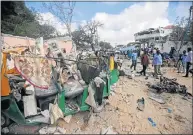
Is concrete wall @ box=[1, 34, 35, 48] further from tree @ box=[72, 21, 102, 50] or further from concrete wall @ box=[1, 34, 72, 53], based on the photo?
tree @ box=[72, 21, 102, 50]

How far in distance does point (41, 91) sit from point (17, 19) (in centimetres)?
1393

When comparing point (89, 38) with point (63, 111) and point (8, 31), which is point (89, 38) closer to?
point (8, 31)

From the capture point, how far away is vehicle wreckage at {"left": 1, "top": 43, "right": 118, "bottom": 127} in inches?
143

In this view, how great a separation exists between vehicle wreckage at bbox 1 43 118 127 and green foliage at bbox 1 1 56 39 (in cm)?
1000

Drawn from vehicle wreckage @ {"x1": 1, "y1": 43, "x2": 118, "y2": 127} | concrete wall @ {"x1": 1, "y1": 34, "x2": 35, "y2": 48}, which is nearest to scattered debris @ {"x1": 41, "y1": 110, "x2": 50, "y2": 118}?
vehicle wreckage @ {"x1": 1, "y1": 43, "x2": 118, "y2": 127}

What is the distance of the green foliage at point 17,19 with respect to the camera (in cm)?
1335

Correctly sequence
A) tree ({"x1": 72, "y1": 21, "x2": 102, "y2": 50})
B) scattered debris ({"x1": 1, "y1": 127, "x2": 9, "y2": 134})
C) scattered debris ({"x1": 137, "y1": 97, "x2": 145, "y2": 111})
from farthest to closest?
tree ({"x1": 72, "y1": 21, "x2": 102, "y2": 50}) → scattered debris ({"x1": 137, "y1": 97, "x2": 145, "y2": 111}) → scattered debris ({"x1": 1, "y1": 127, "x2": 9, "y2": 134})

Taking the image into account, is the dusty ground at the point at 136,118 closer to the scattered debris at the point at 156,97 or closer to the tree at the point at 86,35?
the scattered debris at the point at 156,97

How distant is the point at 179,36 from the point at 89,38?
16.0m

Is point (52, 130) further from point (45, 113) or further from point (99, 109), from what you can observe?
point (99, 109)

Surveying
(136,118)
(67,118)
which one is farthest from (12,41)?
(136,118)

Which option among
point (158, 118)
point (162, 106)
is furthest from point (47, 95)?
point (162, 106)

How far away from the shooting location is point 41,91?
4.07m

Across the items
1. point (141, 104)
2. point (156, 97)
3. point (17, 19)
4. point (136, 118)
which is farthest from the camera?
point (17, 19)
